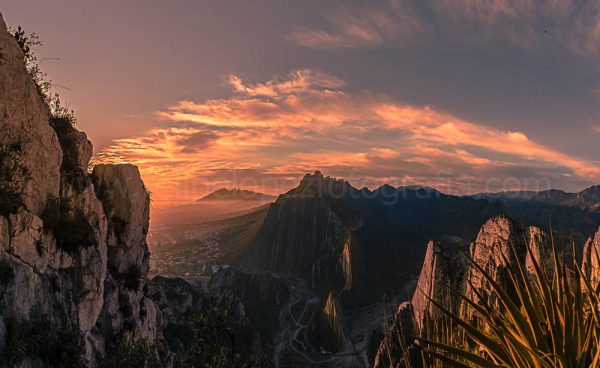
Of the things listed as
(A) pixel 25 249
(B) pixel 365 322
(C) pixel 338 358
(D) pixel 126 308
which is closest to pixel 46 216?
(A) pixel 25 249

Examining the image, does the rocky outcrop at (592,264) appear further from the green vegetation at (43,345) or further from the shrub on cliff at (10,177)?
the shrub on cliff at (10,177)

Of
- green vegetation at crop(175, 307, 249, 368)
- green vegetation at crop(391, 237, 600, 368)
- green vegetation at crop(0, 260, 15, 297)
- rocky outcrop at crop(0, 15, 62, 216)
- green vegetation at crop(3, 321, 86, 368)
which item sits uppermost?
rocky outcrop at crop(0, 15, 62, 216)

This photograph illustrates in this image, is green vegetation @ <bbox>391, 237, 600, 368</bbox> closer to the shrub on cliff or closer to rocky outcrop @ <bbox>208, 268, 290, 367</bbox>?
the shrub on cliff

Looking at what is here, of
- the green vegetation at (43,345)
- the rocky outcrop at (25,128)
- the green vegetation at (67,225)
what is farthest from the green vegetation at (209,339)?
the rocky outcrop at (25,128)

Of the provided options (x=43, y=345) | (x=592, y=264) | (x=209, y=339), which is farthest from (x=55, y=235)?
(x=592, y=264)

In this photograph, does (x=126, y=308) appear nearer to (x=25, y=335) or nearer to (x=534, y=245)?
(x=25, y=335)

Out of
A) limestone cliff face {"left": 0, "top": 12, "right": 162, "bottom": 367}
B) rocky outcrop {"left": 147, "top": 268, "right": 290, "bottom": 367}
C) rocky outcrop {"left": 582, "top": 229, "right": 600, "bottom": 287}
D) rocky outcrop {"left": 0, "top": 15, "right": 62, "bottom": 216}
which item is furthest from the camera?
rocky outcrop {"left": 147, "top": 268, "right": 290, "bottom": 367}

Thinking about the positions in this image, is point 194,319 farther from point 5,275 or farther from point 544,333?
point 544,333

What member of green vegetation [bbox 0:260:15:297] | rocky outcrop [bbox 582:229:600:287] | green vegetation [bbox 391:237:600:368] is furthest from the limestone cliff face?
rocky outcrop [bbox 582:229:600:287]
